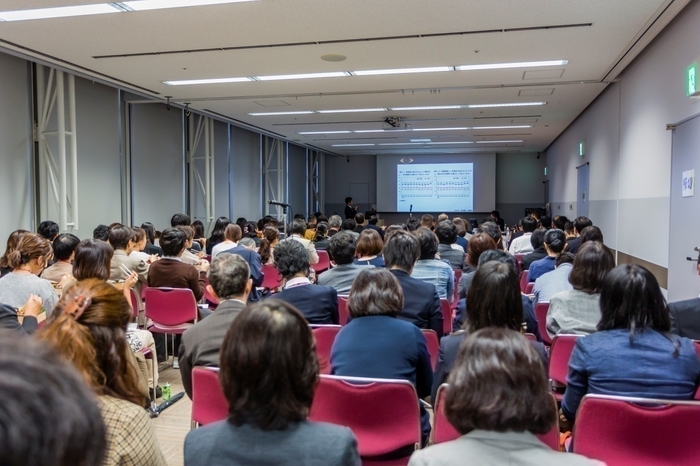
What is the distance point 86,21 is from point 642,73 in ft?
20.7

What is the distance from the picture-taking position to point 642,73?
21.1 feet

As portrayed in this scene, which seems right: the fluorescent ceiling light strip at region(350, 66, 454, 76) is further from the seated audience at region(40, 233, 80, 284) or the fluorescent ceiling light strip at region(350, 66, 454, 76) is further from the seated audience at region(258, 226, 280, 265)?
the seated audience at region(40, 233, 80, 284)

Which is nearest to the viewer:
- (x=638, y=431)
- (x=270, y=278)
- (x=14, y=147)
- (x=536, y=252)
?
(x=638, y=431)

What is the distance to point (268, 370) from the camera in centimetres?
129

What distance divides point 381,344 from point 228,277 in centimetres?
102

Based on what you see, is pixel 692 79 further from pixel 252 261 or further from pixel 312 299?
pixel 252 261

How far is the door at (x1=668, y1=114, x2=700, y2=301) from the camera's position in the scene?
185 inches

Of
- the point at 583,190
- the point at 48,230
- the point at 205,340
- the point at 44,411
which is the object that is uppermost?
the point at 583,190

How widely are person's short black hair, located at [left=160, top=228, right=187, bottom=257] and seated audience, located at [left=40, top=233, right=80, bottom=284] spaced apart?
0.69 meters

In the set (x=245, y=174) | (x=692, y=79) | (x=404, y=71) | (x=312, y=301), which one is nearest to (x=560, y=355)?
(x=312, y=301)

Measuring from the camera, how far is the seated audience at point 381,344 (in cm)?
221

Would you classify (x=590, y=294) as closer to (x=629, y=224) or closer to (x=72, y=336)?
(x=72, y=336)

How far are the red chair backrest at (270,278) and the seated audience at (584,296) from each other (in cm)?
374

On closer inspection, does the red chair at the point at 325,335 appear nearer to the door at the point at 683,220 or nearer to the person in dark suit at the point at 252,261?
the person in dark suit at the point at 252,261
